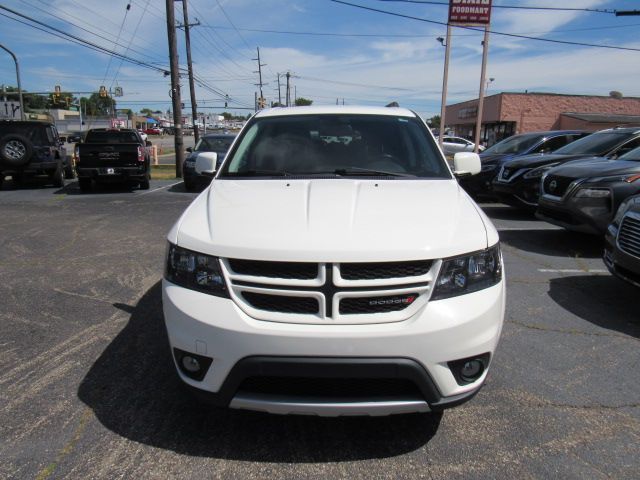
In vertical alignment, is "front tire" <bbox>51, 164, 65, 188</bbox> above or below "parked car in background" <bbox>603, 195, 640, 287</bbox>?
below

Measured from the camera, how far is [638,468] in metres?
2.41

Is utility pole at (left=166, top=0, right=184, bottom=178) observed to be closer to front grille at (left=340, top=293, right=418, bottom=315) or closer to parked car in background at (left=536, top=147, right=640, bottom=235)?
parked car in background at (left=536, top=147, right=640, bottom=235)

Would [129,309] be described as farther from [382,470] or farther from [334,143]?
[382,470]

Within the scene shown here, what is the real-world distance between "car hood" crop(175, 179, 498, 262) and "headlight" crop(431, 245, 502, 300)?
5cm

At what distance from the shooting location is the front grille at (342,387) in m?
2.28

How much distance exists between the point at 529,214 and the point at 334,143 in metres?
7.58

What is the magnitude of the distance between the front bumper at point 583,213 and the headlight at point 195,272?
5.69m

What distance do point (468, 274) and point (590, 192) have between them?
5.08 meters

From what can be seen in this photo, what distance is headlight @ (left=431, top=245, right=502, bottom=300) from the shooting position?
2.35 meters

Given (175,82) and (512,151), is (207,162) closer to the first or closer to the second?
(512,151)

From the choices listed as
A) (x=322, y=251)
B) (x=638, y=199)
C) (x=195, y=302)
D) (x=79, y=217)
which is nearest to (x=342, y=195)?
(x=322, y=251)

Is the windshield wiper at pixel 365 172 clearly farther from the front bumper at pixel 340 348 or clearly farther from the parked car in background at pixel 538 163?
the parked car in background at pixel 538 163

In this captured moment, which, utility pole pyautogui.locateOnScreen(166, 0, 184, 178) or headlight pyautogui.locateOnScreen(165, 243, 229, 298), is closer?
headlight pyautogui.locateOnScreen(165, 243, 229, 298)

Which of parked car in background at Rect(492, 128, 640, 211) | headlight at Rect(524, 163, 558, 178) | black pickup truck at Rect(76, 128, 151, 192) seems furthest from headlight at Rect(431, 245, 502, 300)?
black pickup truck at Rect(76, 128, 151, 192)
